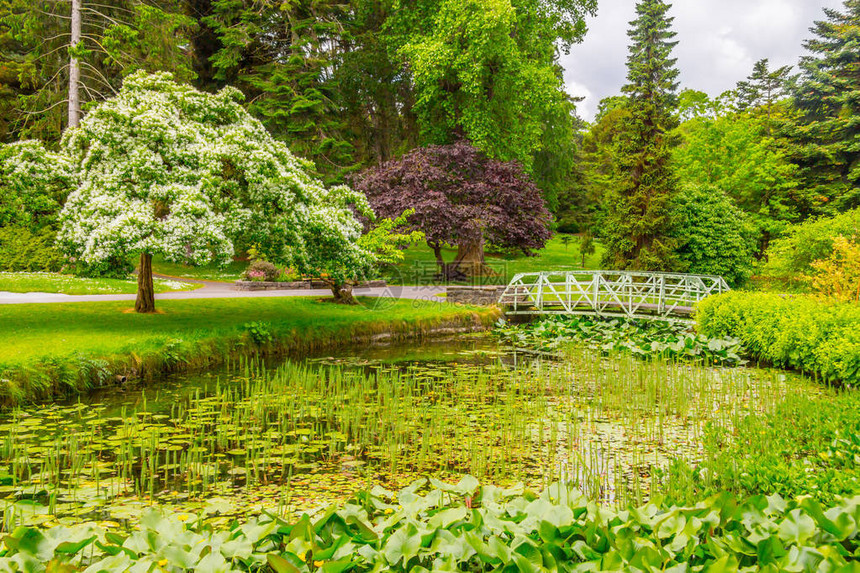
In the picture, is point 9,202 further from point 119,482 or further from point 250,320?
point 119,482

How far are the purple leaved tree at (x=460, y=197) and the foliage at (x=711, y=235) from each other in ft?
19.0

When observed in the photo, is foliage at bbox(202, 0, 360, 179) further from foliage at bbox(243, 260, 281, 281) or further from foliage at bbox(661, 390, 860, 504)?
foliage at bbox(661, 390, 860, 504)

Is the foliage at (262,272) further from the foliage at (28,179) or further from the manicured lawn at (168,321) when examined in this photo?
the foliage at (28,179)

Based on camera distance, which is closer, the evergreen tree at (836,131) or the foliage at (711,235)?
the foliage at (711,235)

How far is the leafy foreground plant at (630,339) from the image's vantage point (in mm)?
12304

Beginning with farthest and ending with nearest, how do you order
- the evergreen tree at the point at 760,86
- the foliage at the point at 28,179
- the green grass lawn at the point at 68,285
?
the evergreen tree at the point at 760,86, the green grass lawn at the point at 68,285, the foliage at the point at 28,179

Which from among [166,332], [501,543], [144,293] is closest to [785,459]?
[501,543]

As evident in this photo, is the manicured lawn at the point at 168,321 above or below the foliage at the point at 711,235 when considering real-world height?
below

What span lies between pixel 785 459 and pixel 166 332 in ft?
35.4

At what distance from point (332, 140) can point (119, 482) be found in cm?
2227

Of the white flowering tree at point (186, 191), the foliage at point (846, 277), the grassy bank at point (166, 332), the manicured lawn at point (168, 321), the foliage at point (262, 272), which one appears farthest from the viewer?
the foliage at point (262, 272)

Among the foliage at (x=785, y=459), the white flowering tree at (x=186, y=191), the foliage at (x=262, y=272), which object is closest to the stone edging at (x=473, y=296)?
the foliage at (x=262, y=272)

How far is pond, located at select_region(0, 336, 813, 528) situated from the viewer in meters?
5.21

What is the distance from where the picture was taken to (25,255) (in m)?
23.3
